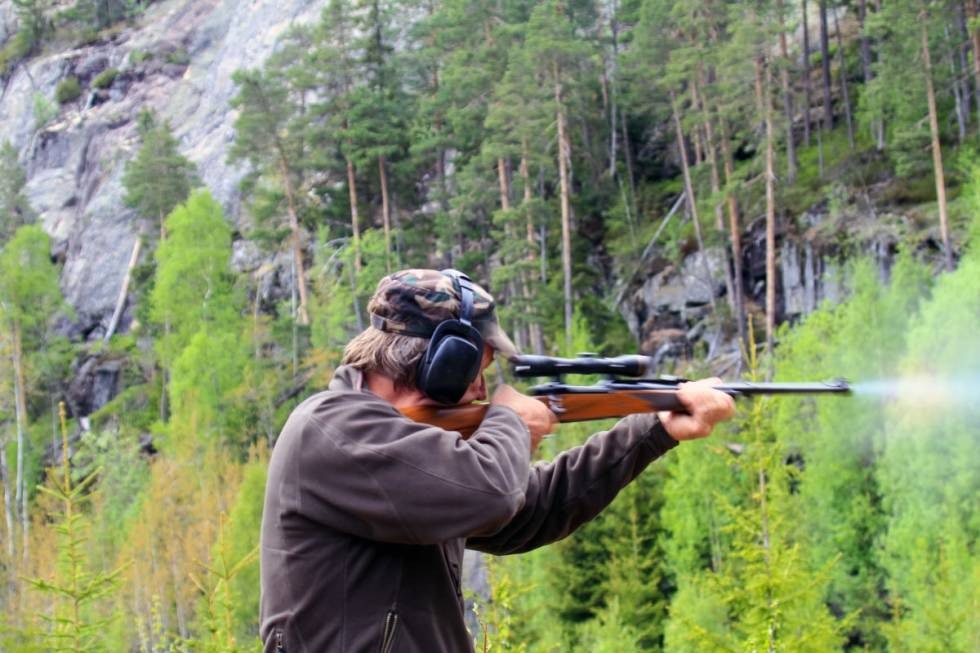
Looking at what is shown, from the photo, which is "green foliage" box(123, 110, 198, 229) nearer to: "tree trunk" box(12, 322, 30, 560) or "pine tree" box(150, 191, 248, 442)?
"pine tree" box(150, 191, 248, 442)

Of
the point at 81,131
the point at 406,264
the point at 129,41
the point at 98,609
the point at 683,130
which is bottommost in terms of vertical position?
the point at 98,609

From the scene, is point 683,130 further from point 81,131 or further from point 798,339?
point 81,131

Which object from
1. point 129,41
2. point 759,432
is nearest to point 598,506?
point 759,432

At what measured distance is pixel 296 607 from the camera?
8.39ft

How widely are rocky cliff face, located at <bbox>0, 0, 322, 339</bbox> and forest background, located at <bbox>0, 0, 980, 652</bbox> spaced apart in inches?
154

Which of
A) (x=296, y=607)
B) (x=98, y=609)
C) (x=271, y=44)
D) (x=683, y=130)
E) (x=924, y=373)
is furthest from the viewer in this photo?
(x=271, y=44)

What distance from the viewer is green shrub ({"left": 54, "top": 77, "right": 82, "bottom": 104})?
66562mm

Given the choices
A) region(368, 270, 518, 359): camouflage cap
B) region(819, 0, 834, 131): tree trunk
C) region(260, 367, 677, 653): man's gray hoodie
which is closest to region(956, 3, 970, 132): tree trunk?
region(819, 0, 834, 131): tree trunk

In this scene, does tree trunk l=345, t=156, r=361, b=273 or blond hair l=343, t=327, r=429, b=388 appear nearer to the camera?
blond hair l=343, t=327, r=429, b=388

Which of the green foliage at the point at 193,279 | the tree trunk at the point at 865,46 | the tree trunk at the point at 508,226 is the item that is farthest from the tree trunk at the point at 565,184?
the green foliage at the point at 193,279

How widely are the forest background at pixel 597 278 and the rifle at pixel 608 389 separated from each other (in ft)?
32.6

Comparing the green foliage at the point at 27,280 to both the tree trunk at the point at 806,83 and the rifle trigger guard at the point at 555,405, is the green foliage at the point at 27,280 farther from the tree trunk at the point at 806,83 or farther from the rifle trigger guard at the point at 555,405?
the rifle trigger guard at the point at 555,405

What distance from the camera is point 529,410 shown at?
9.75 ft

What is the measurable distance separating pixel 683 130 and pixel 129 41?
4237cm
